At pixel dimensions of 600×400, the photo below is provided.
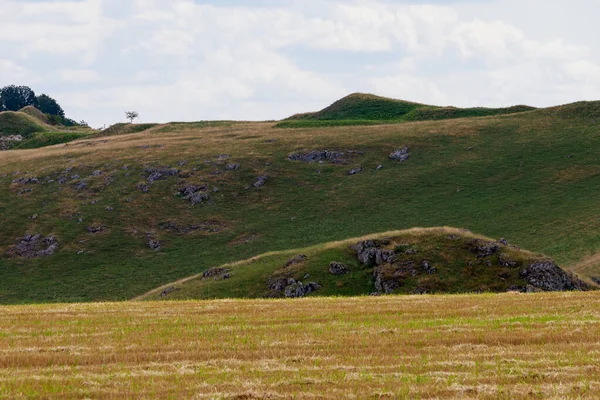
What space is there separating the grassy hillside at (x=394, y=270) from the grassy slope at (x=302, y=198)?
1954 centimetres

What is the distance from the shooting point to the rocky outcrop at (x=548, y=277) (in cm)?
6425

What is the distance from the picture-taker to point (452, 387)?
69.5ft

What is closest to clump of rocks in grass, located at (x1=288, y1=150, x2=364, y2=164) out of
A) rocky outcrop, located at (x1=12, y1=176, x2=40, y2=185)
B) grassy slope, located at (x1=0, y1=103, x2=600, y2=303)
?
grassy slope, located at (x1=0, y1=103, x2=600, y2=303)

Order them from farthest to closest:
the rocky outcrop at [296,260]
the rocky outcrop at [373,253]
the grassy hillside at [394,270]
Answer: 1. the rocky outcrop at [296,260]
2. the rocky outcrop at [373,253]
3. the grassy hillside at [394,270]

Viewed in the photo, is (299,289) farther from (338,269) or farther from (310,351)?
(310,351)

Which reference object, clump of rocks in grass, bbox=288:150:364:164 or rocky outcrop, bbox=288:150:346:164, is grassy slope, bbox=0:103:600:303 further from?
rocky outcrop, bbox=288:150:346:164

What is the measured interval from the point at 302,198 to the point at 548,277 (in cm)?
Result: 5990

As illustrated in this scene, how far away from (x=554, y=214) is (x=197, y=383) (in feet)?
292

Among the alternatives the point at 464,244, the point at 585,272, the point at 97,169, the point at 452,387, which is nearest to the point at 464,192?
the point at 585,272

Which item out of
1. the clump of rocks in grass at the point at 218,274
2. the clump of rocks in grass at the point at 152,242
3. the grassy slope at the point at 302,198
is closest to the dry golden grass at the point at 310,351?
the clump of rocks in grass at the point at 218,274

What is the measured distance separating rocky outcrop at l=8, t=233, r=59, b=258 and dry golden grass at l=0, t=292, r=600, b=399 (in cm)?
6802

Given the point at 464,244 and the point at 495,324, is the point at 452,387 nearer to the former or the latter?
the point at 495,324

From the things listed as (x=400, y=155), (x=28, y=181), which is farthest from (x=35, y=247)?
(x=400, y=155)

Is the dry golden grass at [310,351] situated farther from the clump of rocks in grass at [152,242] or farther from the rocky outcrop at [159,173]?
the rocky outcrop at [159,173]
